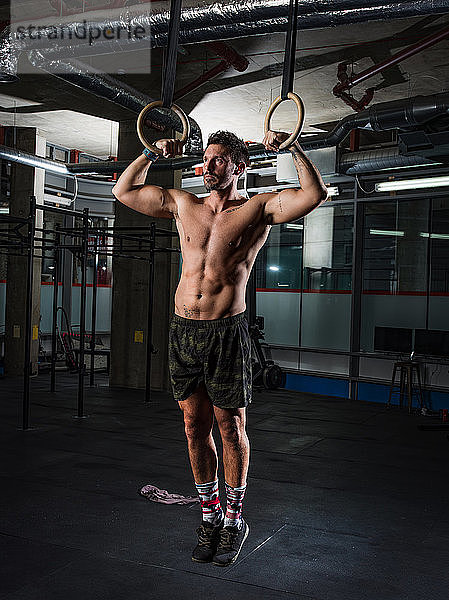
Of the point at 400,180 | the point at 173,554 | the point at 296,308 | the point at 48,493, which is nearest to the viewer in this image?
the point at 173,554

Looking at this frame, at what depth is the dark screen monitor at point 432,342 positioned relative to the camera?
7.50 meters

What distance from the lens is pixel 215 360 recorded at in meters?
2.54

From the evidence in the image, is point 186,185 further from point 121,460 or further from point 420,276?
point 121,460

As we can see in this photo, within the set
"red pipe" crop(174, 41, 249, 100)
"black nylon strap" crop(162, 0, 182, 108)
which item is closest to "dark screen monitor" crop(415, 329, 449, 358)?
"red pipe" crop(174, 41, 249, 100)

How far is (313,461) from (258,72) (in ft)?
13.7

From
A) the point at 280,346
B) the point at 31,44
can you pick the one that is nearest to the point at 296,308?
the point at 280,346

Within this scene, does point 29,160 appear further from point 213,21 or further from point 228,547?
point 228,547

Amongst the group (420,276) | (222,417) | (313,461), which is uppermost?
(420,276)

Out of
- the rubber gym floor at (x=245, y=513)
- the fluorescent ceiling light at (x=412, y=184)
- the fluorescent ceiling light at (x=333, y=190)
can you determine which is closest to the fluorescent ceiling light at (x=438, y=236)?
the fluorescent ceiling light at (x=412, y=184)

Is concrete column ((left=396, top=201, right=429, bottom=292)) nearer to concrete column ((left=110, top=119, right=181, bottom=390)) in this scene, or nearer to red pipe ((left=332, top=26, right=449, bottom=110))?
red pipe ((left=332, top=26, right=449, bottom=110))

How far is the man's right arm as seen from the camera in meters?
2.67

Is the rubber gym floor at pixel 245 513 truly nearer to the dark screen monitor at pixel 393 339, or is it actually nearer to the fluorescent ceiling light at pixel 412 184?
the dark screen monitor at pixel 393 339

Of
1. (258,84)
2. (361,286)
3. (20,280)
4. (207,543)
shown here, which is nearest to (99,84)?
(258,84)

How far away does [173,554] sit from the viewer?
2781mm
